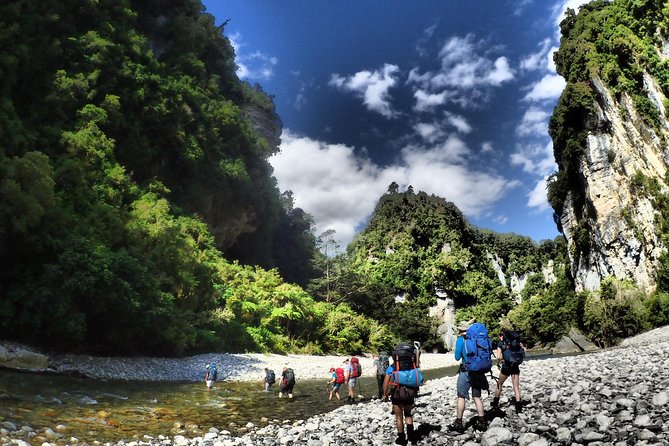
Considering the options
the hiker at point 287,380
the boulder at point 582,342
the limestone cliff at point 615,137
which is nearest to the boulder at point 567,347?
the boulder at point 582,342

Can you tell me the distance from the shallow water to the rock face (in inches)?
1237

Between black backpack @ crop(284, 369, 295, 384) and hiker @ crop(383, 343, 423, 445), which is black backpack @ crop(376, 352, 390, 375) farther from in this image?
hiker @ crop(383, 343, 423, 445)

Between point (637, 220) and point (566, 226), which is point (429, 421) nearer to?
point (637, 220)

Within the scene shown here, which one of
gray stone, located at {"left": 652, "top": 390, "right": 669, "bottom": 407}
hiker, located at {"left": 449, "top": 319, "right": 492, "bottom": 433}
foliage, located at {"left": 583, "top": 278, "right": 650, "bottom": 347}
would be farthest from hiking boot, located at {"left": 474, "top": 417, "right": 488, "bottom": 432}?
foliage, located at {"left": 583, "top": 278, "right": 650, "bottom": 347}

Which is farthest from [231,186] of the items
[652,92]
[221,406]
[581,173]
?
[652,92]

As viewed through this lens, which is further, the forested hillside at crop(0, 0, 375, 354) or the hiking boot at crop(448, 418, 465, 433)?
the forested hillside at crop(0, 0, 375, 354)

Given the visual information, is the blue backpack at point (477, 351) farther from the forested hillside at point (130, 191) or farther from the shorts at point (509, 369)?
the forested hillside at point (130, 191)

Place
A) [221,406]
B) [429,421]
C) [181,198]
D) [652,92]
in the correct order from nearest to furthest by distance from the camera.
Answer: [429,421] → [221,406] → [652,92] → [181,198]

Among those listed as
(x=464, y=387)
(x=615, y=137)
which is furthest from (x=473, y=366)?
(x=615, y=137)

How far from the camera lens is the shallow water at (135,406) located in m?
8.45

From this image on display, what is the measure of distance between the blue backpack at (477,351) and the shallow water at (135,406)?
5.52 metres

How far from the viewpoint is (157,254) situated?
2347 cm

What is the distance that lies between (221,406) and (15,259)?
1218cm

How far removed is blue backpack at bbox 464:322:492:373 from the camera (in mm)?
6324
